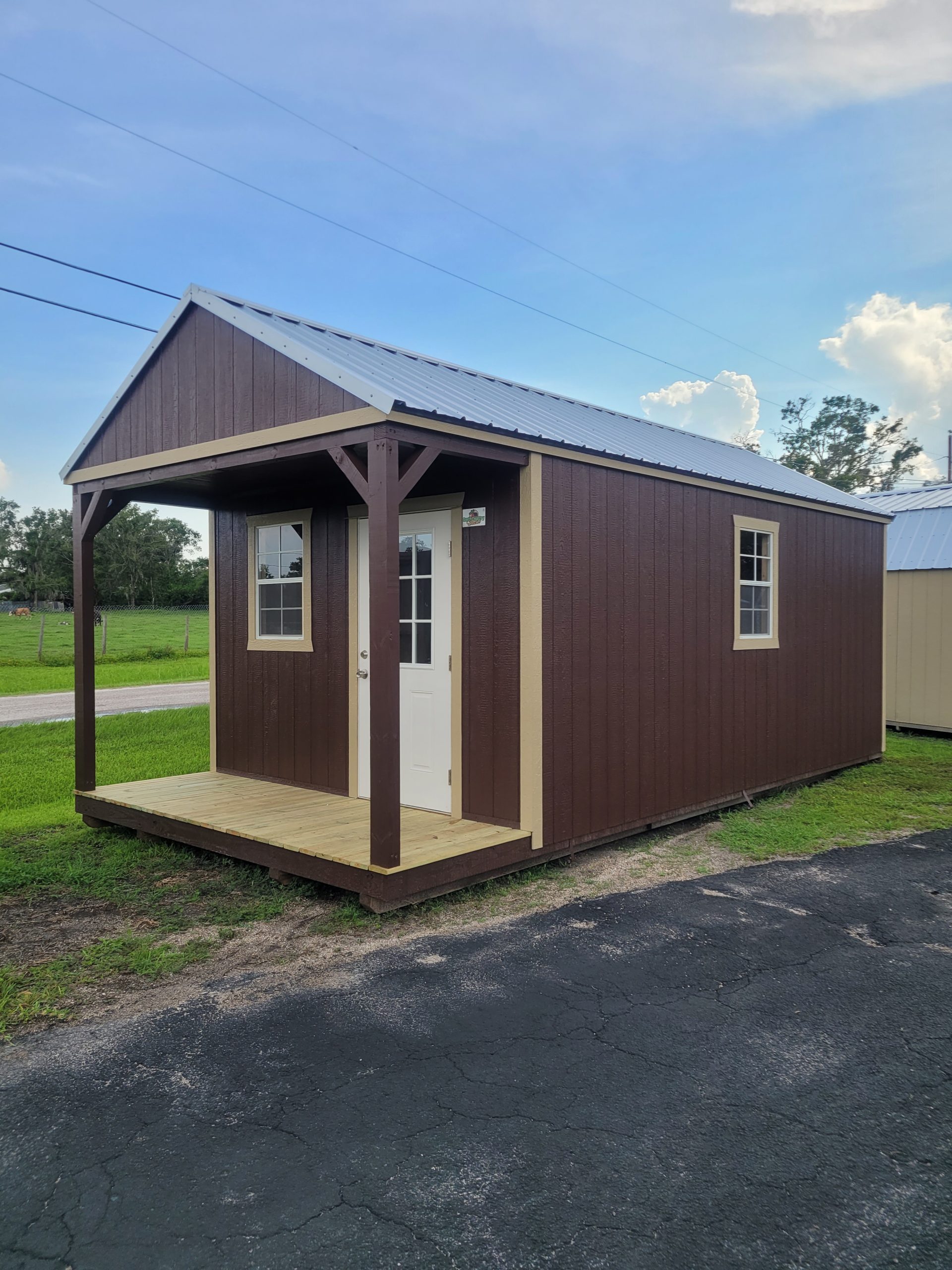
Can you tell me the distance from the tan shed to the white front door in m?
7.87

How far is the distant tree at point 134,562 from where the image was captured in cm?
3712

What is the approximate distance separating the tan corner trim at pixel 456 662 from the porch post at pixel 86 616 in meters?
2.53

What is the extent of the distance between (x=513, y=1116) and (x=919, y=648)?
10776mm

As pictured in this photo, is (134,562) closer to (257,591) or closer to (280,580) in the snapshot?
(257,591)

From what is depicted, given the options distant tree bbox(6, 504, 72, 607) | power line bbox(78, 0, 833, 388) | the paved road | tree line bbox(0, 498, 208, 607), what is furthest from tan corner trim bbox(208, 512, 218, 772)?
distant tree bbox(6, 504, 72, 607)

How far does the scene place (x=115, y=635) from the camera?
87.7 ft

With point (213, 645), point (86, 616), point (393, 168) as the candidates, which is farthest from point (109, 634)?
point (86, 616)

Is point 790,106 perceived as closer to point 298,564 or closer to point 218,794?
point 298,564

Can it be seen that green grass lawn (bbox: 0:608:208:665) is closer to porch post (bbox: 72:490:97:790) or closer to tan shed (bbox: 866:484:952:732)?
porch post (bbox: 72:490:97:790)

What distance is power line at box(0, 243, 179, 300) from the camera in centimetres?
840

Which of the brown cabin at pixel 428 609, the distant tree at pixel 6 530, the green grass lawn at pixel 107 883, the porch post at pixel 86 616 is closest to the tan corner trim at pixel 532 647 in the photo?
the brown cabin at pixel 428 609

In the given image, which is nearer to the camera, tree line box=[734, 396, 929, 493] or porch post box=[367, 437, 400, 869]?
porch post box=[367, 437, 400, 869]

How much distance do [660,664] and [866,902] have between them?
214 centimetres

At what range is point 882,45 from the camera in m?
11.0
